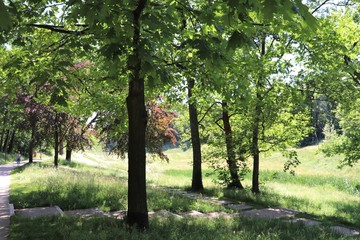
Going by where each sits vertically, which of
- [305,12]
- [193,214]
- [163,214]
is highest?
[305,12]

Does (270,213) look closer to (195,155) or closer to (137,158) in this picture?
(137,158)

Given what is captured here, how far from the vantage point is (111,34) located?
15.5 ft

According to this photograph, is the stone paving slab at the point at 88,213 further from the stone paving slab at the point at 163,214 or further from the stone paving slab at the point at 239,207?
the stone paving slab at the point at 239,207

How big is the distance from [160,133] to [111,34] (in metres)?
20.2

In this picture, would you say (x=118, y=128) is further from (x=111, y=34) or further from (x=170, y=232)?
(x=111, y=34)

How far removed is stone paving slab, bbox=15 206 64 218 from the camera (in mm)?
8161

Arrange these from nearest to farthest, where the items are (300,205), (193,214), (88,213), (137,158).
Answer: (137,158) < (88,213) < (193,214) < (300,205)

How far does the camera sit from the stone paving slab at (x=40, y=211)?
26.8 ft

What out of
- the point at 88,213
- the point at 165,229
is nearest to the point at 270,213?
the point at 165,229

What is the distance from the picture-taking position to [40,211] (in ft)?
28.8

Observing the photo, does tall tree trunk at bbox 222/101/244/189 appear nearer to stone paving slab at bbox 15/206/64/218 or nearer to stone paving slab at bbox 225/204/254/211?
stone paving slab at bbox 225/204/254/211

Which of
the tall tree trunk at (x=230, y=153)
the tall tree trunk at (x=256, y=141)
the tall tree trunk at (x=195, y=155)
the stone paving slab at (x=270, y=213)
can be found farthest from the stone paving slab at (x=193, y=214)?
the tall tree trunk at (x=195, y=155)

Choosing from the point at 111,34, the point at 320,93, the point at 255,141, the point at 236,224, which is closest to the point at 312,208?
Answer: the point at 255,141

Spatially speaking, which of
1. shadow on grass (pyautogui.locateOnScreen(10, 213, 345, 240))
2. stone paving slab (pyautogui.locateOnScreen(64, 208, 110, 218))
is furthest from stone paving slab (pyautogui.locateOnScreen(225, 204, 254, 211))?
stone paving slab (pyautogui.locateOnScreen(64, 208, 110, 218))
